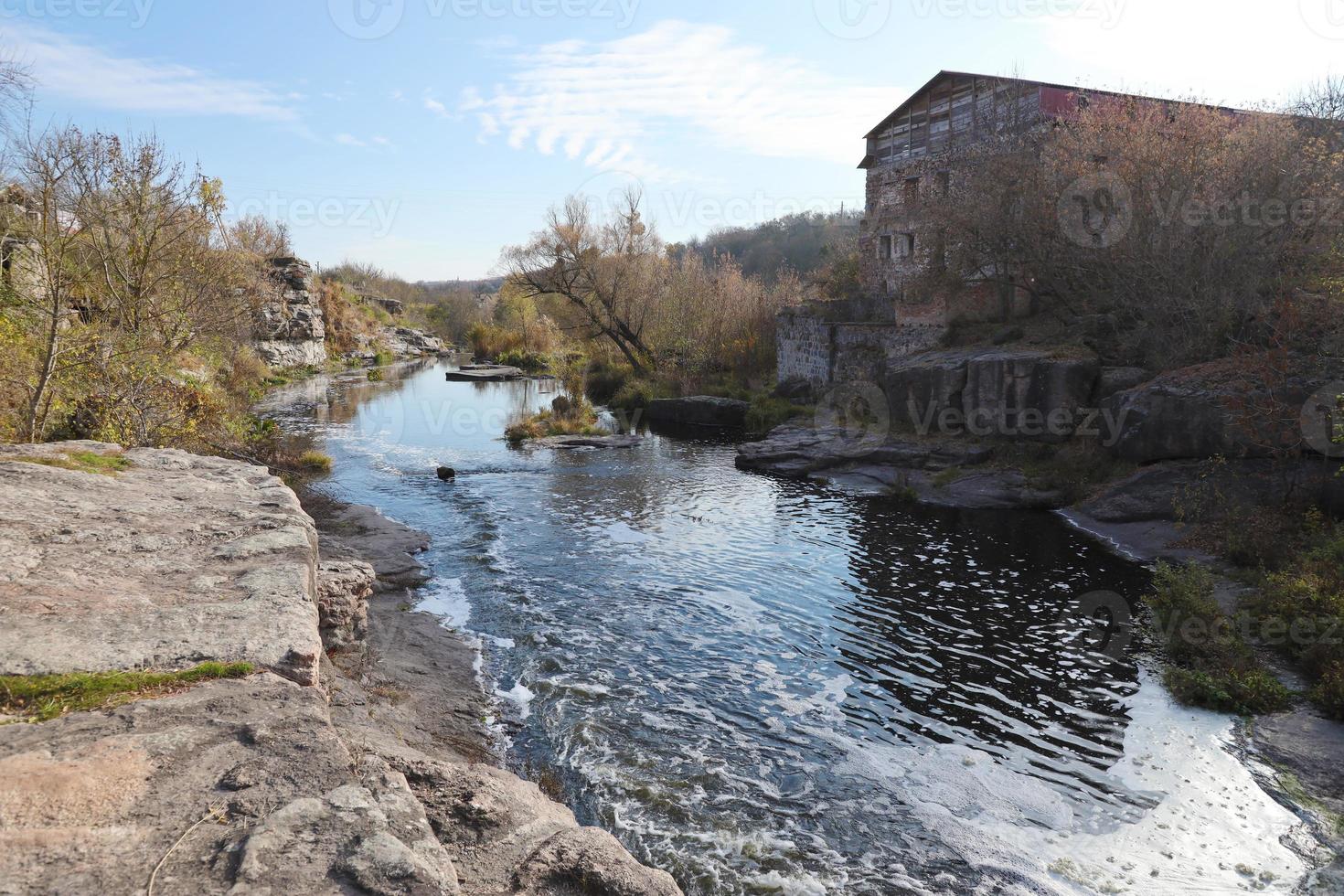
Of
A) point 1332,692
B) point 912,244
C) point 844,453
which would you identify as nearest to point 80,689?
point 1332,692

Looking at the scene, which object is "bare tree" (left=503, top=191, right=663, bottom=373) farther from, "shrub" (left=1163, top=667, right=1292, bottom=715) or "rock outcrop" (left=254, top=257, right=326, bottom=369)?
"shrub" (left=1163, top=667, right=1292, bottom=715)

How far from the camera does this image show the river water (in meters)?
5.89

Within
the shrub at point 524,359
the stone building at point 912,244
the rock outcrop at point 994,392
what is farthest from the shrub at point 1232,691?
the shrub at point 524,359

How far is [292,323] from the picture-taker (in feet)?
138

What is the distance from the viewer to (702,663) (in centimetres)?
912

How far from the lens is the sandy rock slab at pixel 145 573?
4355 mm

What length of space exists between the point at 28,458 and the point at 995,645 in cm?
987

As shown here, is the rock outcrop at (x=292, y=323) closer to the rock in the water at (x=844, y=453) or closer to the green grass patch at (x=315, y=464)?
the green grass patch at (x=315, y=464)

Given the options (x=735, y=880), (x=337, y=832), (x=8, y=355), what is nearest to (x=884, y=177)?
(x=8, y=355)

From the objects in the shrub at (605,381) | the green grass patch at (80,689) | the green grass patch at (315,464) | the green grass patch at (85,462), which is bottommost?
the green grass patch at (315,464)

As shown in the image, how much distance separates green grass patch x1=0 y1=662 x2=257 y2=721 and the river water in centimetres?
320

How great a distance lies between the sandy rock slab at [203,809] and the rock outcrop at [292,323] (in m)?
36.2

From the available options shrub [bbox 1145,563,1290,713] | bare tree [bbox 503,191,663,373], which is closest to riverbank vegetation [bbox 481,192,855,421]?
bare tree [bbox 503,191,663,373]

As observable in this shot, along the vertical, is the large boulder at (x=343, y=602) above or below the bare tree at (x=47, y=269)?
below
